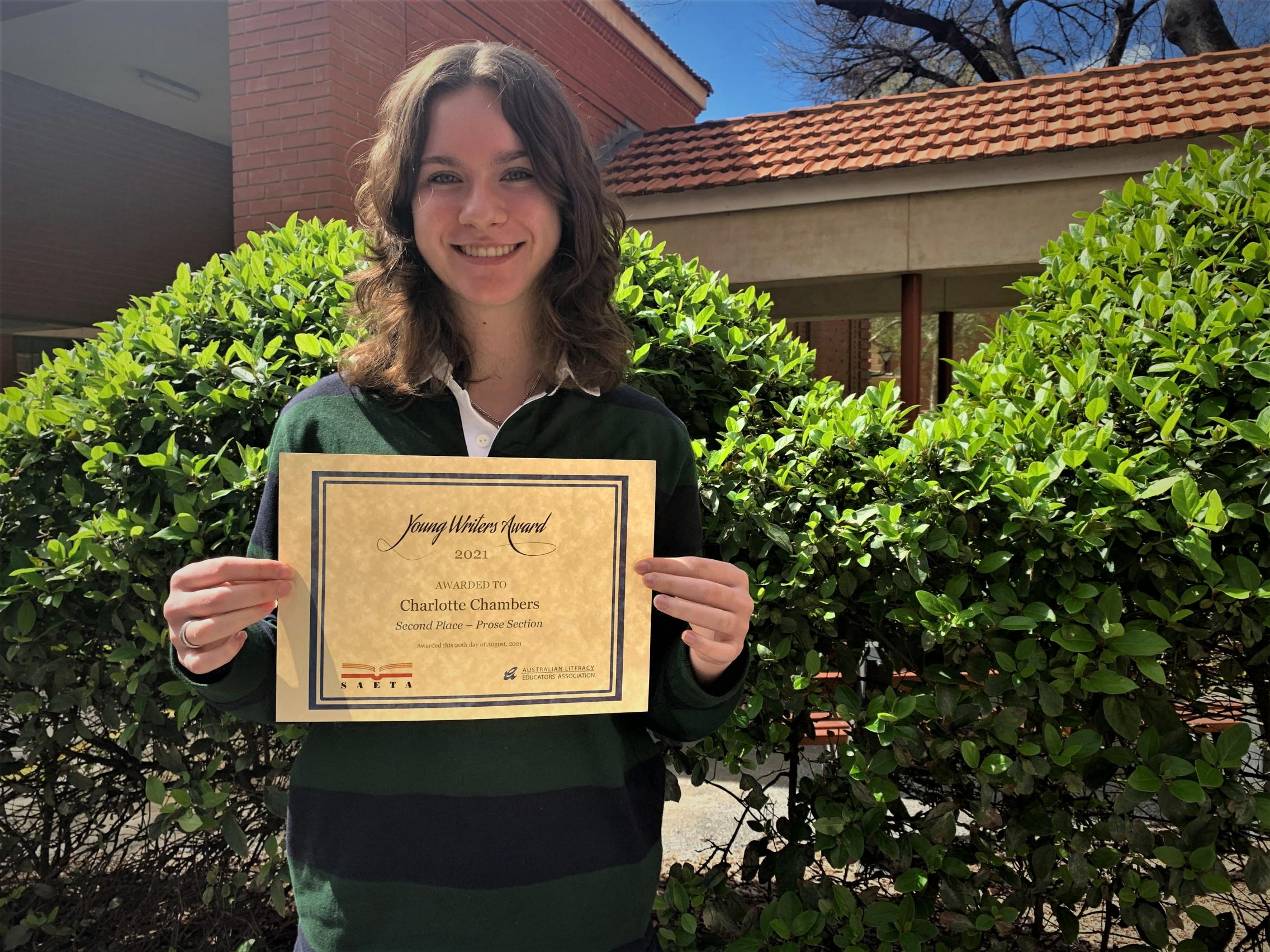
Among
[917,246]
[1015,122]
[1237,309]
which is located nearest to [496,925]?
[1237,309]

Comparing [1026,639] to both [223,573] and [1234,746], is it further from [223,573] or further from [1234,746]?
[223,573]

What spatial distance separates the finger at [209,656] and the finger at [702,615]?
0.59 metres

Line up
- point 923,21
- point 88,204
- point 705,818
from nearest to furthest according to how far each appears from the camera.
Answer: point 705,818 < point 88,204 < point 923,21

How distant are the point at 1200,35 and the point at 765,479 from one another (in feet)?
53.1

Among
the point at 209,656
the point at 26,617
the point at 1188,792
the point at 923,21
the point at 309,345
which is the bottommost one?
the point at 1188,792

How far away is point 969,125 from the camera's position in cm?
863

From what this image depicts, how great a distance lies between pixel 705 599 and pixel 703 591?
1cm

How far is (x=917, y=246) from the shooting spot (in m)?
8.55

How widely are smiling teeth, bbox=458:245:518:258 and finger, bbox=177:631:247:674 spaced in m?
0.64

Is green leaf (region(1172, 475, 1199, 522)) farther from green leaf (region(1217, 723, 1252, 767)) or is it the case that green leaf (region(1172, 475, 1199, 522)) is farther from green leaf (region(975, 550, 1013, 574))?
green leaf (region(1217, 723, 1252, 767))

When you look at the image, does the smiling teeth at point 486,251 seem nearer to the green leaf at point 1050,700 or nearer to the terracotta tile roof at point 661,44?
the green leaf at point 1050,700

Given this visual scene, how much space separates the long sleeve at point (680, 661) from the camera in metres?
1.28

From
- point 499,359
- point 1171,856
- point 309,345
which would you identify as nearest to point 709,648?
point 499,359

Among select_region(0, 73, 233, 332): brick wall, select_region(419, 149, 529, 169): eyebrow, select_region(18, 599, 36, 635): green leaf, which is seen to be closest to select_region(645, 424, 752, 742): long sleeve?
select_region(419, 149, 529, 169): eyebrow
